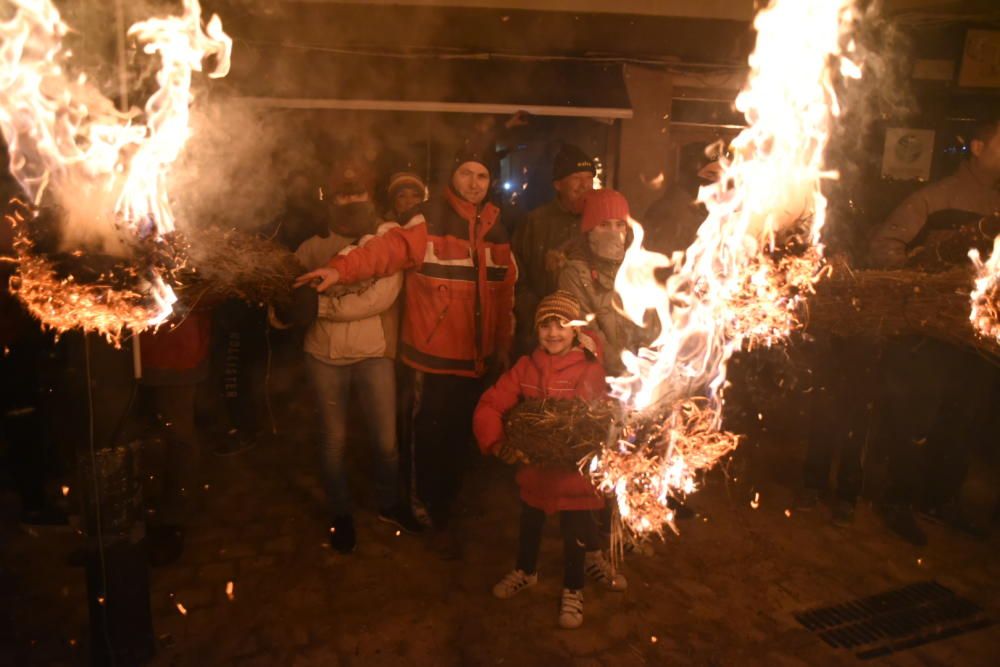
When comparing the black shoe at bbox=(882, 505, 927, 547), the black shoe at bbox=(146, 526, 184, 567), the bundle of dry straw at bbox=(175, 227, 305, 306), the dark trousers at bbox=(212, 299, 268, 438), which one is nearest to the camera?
the bundle of dry straw at bbox=(175, 227, 305, 306)

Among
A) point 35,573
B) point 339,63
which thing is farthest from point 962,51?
point 35,573

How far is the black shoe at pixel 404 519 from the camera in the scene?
5281 millimetres

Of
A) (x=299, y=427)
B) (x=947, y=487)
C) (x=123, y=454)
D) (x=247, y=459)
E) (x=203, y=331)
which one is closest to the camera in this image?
(x=123, y=454)

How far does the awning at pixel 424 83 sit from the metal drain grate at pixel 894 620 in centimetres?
523

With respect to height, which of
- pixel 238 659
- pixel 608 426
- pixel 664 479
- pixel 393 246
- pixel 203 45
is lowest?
pixel 238 659

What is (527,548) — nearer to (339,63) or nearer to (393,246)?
(393,246)

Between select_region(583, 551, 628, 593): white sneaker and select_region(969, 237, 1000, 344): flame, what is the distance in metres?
2.68

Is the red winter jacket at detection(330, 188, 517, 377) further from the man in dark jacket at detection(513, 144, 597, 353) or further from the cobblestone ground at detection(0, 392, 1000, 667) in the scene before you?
the cobblestone ground at detection(0, 392, 1000, 667)

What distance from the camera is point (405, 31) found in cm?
768

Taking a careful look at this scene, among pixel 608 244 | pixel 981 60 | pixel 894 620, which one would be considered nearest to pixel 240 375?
pixel 608 244

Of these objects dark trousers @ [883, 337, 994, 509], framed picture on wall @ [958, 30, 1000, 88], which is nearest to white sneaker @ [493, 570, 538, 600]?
dark trousers @ [883, 337, 994, 509]

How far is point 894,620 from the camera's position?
4.45 meters

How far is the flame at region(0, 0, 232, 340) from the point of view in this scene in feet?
10.7

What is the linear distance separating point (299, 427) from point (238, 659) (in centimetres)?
386
